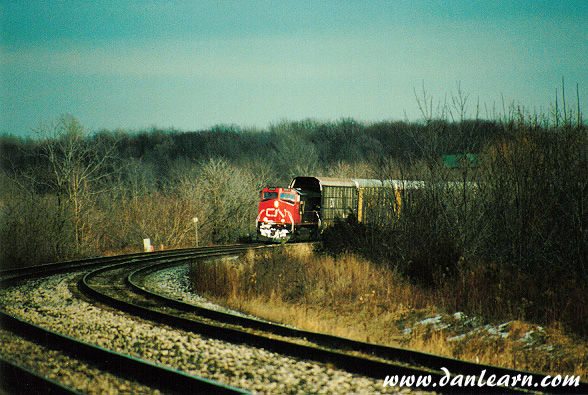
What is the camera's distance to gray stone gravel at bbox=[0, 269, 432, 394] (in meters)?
5.19

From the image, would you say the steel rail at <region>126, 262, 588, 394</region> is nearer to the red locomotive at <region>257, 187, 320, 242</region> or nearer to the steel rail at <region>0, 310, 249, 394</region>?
the steel rail at <region>0, 310, 249, 394</region>

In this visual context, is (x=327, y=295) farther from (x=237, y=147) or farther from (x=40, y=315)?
(x=237, y=147)

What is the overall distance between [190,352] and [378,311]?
4.29 m

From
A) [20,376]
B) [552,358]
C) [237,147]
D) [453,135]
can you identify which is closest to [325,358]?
[552,358]

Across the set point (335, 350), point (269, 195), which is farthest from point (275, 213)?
point (335, 350)

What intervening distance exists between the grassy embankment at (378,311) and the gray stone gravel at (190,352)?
208 centimetres

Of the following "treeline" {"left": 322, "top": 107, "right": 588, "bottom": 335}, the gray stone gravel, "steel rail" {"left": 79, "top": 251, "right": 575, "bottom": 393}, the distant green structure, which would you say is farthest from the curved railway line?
the distant green structure

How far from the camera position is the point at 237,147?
100000mm

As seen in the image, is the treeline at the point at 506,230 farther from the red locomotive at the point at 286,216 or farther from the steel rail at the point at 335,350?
the red locomotive at the point at 286,216

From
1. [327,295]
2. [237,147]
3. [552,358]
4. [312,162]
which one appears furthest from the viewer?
[237,147]

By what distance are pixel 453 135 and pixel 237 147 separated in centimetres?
8899

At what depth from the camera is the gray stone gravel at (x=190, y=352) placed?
5188mm

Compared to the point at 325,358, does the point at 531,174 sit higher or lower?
higher

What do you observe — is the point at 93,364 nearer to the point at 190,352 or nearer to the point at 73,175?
the point at 190,352
